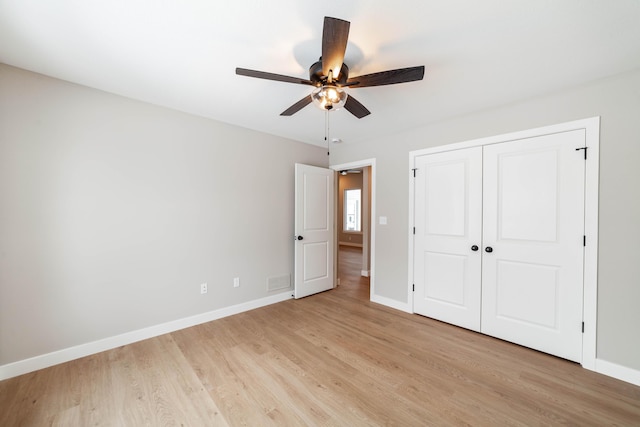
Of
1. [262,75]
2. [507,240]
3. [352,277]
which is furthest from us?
[352,277]

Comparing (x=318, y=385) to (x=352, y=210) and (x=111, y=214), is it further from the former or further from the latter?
(x=352, y=210)

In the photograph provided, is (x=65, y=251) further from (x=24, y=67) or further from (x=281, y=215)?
(x=281, y=215)

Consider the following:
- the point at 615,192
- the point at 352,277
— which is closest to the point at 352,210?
the point at 352,277

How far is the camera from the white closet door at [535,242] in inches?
87.3

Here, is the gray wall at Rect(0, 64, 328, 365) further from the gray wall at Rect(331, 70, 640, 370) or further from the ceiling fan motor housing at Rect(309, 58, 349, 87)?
the gray wall at Rect(331, 70, 640, 370)

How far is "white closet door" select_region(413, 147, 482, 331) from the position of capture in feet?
9.13

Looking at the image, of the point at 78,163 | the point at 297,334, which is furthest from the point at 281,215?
the point at 78,163

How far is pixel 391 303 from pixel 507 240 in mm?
1660

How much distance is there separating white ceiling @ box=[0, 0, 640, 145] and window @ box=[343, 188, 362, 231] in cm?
640

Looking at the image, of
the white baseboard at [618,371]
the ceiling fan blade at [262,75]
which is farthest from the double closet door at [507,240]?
the ceiling fan blade at [262,75]

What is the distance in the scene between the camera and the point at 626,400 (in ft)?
5.77

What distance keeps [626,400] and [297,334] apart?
104 inches

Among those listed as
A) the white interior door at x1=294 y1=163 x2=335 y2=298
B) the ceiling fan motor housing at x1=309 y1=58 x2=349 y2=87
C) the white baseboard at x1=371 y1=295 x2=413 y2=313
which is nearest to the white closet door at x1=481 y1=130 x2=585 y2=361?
the white baseboard at x1=371 y1=295 x2=413 y2=313

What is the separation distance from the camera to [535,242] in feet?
7.95
